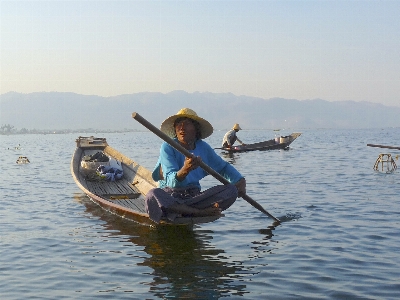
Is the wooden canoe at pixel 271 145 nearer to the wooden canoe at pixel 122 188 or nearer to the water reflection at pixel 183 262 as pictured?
the wooden canoe at pixel 122 188

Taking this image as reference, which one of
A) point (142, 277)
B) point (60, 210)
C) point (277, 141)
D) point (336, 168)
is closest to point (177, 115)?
point (142, 277)

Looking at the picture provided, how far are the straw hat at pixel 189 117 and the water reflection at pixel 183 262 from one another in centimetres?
180

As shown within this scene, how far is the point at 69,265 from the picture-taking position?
7.39 metres

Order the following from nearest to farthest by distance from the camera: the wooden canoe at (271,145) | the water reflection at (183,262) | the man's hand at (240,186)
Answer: the water reflection at (183,262) → the man's hand at (240,186) → the wooden canoe at (271,145)

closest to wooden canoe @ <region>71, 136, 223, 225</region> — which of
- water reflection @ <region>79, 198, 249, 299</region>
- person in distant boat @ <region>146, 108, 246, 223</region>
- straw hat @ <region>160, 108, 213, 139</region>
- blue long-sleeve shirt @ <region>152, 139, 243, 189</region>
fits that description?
person in distant boat @ <region>146, 108, 246, 223</region>

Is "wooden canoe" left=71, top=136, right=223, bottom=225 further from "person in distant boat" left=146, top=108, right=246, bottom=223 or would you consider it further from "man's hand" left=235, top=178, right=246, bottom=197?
"man's hand" left=235, top=178, right=246, bottom=197

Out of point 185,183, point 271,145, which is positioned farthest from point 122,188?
A: point 271,145

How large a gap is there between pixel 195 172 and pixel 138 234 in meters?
2.05

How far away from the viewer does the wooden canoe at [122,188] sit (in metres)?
8.85

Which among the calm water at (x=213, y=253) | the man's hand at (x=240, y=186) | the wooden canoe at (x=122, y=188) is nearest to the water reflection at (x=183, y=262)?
the calm water at (x=213, y=253)

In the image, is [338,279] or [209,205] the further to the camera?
[209,205]

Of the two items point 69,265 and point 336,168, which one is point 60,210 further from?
point 336,168

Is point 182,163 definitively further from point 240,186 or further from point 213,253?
point 213,253

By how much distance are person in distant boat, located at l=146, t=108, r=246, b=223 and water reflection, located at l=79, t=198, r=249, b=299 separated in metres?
0.67
